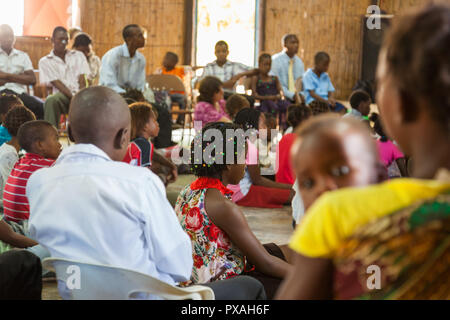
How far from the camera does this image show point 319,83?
8148mm

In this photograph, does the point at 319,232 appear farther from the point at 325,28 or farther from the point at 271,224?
the point at 325,28

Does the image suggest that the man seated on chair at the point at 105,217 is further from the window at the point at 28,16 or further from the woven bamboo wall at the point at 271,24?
the woven bamboo wall at the point at 271,24

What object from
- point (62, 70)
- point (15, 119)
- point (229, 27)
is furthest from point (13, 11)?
point (15, 119)

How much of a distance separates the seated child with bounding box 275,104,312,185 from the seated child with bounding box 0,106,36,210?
6.11ft

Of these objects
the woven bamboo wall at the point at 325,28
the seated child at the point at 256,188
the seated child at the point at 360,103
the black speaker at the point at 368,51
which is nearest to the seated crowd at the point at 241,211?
the seated child at the point at 256,188

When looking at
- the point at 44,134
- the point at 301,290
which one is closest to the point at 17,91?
the point at 44,134

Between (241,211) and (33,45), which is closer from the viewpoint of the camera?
(241,211)

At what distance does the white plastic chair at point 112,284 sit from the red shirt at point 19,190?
1591 millimetres

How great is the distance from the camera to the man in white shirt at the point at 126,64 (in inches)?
255

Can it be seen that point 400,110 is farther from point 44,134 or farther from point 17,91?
point 17,91

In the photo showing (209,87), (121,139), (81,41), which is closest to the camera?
(121,139)

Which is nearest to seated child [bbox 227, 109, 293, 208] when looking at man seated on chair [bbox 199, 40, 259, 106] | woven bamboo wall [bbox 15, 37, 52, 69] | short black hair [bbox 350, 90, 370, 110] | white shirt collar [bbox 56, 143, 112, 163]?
short black hair [bbox 350, 90, 370, 110]

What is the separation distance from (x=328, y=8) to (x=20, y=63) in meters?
6.71

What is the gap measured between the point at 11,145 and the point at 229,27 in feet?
27.4
